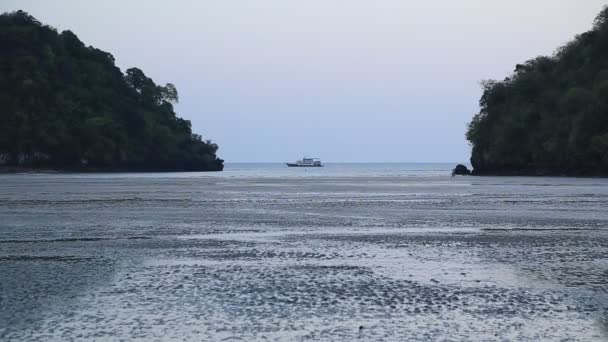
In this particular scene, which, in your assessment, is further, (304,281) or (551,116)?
(551,116)

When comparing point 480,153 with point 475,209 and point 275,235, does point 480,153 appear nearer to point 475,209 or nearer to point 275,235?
point 475,209

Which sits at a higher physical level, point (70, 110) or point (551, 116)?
point (70, 110)

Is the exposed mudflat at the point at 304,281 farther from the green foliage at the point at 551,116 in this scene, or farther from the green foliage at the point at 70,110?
the green foliage at the point at 70,110

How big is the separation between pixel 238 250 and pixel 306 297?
4.21 metres

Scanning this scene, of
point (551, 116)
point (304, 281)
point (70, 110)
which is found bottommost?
point (304, 281)

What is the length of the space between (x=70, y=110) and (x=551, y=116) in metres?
83.1

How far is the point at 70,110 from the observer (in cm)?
12450

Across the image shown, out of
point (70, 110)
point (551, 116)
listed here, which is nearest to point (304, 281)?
point (551, 116)

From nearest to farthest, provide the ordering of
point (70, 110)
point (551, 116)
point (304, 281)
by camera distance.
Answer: point (304, 281) < point (551, 116) < point (70, 110)

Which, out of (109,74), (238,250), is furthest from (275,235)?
(109,74)

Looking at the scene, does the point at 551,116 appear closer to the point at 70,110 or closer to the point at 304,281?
the point at 70,110

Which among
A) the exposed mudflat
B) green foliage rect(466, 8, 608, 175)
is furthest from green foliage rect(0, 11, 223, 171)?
the exposed mudflat

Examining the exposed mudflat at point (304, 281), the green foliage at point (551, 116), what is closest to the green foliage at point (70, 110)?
the green foliage at point (551, 116)

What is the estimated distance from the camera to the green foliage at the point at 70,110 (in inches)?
4579
